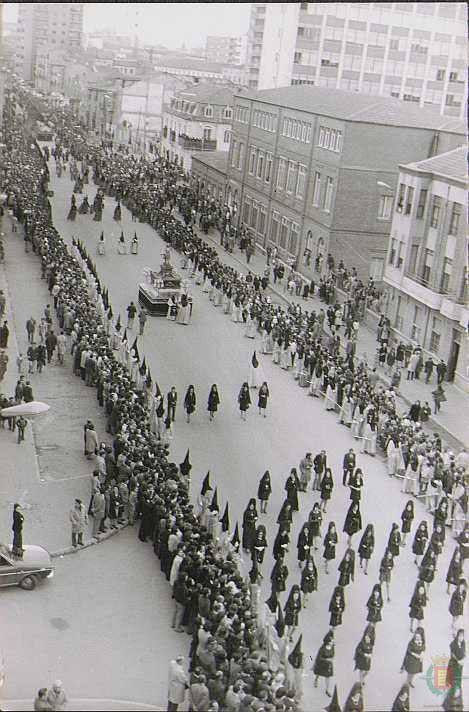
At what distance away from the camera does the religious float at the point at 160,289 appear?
32.4 metres

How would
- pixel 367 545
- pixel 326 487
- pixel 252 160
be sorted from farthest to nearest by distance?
1. pixel 252 160
2. pixel 326 487
3. pixel 367 545

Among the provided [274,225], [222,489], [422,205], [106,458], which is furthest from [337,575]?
[274,225]

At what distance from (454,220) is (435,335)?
11.5 feet

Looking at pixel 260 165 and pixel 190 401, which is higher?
pixel 260 165

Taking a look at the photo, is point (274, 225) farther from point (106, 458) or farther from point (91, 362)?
point (106, 458)

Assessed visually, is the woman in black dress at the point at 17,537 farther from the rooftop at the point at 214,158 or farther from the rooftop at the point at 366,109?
the rooftop at the point at 214,158

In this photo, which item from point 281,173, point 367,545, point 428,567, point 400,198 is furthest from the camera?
point 281,173

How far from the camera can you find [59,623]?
14234 millimetres

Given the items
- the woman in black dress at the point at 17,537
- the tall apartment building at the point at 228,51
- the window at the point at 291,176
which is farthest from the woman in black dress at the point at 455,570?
the tall apartment building at the point at 228,51

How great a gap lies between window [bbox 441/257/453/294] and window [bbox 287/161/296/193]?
1654 cm

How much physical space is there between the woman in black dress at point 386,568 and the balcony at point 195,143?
50.3 metres

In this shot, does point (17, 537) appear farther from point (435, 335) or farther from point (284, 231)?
point (284, 231)

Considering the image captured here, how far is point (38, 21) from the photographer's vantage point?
29.6 meters

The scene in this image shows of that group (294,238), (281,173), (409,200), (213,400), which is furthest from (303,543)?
(281,173)
